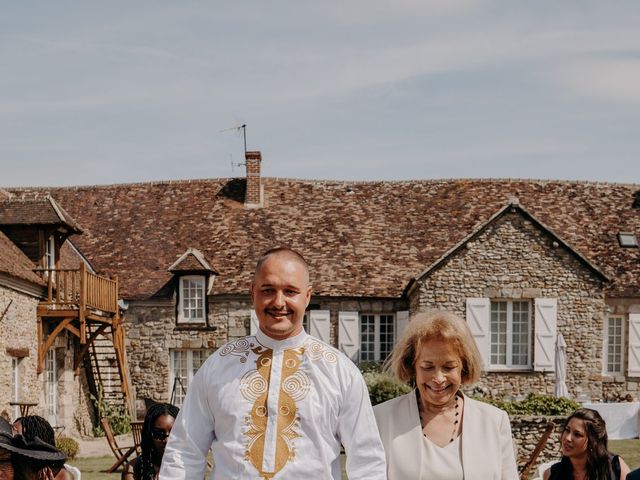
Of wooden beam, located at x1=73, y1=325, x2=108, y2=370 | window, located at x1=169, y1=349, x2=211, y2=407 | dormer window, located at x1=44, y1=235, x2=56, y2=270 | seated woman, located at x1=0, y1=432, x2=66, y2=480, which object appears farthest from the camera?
window, located at x1=169, y1=349, x2=211, y2=407

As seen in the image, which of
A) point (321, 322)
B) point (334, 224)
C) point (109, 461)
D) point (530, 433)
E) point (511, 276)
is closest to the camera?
point (530, 433)

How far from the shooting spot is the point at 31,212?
19688mm

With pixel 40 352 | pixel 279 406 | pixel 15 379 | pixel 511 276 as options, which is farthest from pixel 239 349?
pixel 511 276

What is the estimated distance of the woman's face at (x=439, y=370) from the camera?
423 centimetres

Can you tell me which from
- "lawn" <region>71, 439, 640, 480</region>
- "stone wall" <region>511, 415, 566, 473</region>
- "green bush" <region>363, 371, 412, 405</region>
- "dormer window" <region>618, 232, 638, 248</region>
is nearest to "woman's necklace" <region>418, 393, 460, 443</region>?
"lawn" <region>71, 439, 640, 480</region>

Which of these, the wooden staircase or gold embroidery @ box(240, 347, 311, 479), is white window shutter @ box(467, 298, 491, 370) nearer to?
the wooden staircase

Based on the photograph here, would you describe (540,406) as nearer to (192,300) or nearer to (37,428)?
(192,300)

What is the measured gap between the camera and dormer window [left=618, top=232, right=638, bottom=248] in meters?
24.2

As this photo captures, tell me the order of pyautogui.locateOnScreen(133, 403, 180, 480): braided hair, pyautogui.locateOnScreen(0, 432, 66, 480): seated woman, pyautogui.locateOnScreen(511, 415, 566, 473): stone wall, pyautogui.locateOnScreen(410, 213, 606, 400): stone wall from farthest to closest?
pyautogui.locateOnScreen(410, 213, 606, 400): stone wall < pyautogui.locateOnScreen(511, 415, 566, 473): stone wall < pyautogui.locateOnScreen(133, 403, 180, 480): braided hair < pyautogui.locateOnScreen(0, 432, 66, 480): seated woman

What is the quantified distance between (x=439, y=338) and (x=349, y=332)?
19.1 metres

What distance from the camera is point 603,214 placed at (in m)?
25.3

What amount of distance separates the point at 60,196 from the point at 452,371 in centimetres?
2480

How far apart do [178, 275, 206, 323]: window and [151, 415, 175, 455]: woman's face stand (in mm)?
18243

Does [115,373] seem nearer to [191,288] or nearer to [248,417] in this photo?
[191,288]
